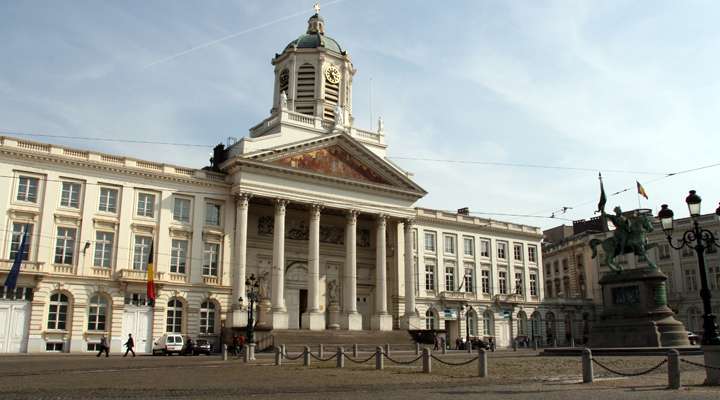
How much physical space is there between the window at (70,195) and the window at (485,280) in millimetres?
38178

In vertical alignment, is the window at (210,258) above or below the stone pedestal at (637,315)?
above

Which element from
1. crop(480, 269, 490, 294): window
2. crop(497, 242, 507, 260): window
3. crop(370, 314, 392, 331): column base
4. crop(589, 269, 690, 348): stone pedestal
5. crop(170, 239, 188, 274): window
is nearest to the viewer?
crop(589, 269, 690, 348): stone pedestal

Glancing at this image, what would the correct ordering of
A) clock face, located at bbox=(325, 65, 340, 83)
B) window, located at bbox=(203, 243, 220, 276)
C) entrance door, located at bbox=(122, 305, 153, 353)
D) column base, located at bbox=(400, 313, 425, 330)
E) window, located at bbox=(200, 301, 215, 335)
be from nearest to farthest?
entrance door, located at bbox=(122, 305, 153, 353) → window, located at bbox=(200, 301, 215, 335) → window, located at bbox=(203, 243, 220, 276) → column base, located at bbox=(400, 313, 425, 330) → clock face, located at bbox=(325, 65, 340, 83)

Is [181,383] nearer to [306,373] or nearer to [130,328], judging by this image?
[306,373]

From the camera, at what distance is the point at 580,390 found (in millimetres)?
15336

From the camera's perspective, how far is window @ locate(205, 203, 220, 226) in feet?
155

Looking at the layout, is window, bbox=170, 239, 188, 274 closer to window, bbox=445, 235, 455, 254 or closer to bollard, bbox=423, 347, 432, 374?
window, bbox=445, 235, 455, 254

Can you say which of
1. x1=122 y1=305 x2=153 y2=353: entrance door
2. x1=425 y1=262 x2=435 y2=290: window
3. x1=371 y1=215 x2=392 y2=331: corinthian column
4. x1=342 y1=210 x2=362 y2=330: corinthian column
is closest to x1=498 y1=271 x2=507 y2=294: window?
x1=425 y1=262 x2=435 y2=290: window

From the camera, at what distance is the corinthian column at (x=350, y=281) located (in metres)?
49.5

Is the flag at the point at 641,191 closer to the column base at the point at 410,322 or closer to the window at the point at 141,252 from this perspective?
the column base at the point at 410,322

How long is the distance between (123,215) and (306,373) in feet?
88.5

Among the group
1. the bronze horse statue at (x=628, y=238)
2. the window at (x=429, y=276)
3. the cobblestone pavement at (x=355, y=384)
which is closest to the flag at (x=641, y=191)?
the bronze horse statue at (x=628, y=238)

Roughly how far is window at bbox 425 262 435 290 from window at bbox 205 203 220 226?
2148cm

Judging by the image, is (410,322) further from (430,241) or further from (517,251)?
(517,251)
